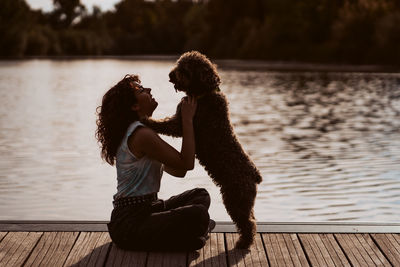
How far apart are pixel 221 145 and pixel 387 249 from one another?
108 cm

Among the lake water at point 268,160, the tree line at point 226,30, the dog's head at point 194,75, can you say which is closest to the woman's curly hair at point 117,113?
the dog's head at point 194,75

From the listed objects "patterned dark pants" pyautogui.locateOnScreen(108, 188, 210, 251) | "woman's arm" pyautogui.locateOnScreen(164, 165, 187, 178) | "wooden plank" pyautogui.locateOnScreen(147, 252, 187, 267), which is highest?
"woman's arm" pyautogui.locateOnScreen(164, 165, 187, 178)

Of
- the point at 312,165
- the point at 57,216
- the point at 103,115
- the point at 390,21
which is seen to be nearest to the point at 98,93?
the point at 312,165

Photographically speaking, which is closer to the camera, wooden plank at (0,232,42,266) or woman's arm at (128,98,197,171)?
wooden plank at (0,232,42,266)

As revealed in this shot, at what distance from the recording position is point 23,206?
5723 millimetres

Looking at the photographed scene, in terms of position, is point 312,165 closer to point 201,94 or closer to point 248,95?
point 201,94

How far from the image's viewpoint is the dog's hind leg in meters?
3.49

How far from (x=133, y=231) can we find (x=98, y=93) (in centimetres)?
1508

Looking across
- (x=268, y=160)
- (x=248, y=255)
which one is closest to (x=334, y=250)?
(x=248, y=255)

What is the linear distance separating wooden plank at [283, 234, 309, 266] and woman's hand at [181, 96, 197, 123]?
0.90m

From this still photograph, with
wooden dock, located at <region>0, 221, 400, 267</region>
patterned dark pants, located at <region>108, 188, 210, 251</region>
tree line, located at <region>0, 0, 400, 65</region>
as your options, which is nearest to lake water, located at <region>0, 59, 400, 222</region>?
→ wooden dock, located at <region>0, 221, 400, 267</region>

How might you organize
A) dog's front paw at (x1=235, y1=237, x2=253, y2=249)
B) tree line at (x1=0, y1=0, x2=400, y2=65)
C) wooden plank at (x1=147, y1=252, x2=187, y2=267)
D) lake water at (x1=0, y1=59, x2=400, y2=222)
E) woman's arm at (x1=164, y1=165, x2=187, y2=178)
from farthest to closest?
tree line at (x1=0, y1=0, x2=400, y2=65)
lake water at (x1=0, y1=59, x2=400, y2=222)
woman's arm at (x1=164, y1=165, x2=187, y2=178)
dog's front paw at (x1=235, y1=237, x2=253, y2=249)
wooden plank at (x1=147, y1=252, x2=187, y2=267)

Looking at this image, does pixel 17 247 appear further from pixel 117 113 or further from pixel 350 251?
pixel 350 251

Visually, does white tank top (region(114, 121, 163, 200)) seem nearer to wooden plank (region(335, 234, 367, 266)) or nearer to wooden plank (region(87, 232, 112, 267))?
wooden plank (region(87, 232, 112, 267))
